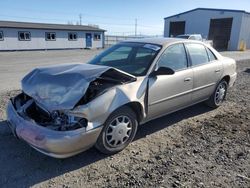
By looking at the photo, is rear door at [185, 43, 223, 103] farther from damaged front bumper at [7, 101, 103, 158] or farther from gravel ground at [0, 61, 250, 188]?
damaged front bumper at [7, 101, 103, 158]

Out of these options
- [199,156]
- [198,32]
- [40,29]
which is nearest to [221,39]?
[198,32]

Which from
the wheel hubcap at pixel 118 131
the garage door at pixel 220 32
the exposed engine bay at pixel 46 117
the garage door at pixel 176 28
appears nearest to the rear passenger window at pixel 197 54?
the wheel hubcap at pixel 118 131

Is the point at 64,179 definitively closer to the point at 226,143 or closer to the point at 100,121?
the point at 100,121

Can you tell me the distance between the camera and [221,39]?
34.0 meters

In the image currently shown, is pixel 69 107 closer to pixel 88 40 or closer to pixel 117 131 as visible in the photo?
pixel 117 131

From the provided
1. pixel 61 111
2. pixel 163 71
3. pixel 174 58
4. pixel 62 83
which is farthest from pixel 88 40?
pixel 61 111

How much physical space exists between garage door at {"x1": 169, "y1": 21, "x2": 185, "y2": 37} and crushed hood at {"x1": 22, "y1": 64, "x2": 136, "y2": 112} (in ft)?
114

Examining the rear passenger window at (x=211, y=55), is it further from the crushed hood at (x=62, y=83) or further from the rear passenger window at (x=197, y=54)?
the crushed hood at (x=62, y=83)

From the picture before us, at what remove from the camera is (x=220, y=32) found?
111 ft

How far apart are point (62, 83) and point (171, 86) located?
6.14 feet

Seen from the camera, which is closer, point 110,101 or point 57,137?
point 57,137

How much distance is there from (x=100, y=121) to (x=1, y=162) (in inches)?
59.8

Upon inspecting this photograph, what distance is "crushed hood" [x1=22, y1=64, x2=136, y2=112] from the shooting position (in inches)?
116

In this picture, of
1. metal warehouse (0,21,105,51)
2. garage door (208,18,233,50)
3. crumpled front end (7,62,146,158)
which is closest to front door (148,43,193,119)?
crumpled front end (7,62,146,158)
